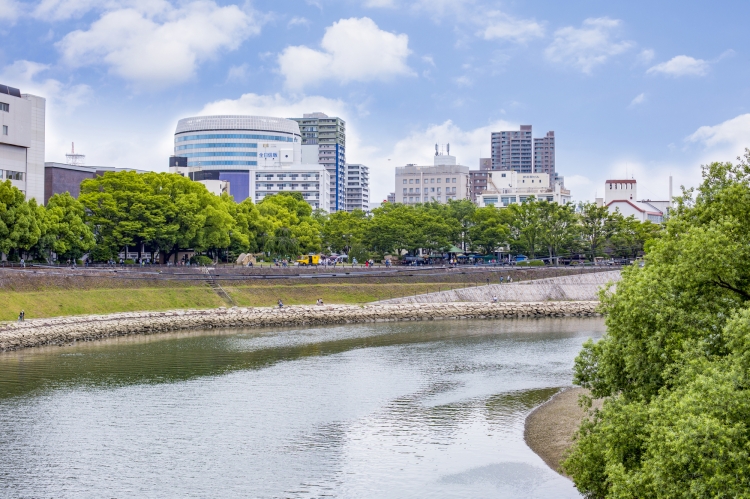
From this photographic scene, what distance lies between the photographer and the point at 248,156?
184 meters

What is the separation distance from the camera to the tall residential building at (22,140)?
278 ft

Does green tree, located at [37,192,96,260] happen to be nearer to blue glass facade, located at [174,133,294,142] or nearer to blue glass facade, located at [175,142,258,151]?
blue glass facade, located at [175,142,258,151]

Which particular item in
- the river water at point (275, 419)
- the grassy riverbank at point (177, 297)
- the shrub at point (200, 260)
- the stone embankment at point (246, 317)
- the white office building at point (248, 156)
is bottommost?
the river water at point (275, 419)

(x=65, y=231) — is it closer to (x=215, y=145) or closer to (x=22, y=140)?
(x=22, y=140)

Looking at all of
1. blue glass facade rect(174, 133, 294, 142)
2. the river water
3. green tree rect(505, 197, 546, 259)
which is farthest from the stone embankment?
blue glass facade rect(174, 133, 294, 142)

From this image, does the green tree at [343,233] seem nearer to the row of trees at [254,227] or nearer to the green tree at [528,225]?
the row of trees at [254,227]

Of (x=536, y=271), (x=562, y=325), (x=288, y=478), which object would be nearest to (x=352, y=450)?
(x=288, y=478)

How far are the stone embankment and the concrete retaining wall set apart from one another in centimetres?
400

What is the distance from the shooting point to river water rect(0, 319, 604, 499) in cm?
2661

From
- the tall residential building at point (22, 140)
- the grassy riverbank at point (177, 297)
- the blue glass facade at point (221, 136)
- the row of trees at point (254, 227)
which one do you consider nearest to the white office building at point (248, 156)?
the blue glass facade at point (221, 136)

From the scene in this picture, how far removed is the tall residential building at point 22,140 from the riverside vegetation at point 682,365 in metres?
76.6

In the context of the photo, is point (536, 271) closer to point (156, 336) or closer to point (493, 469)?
point (156, 336)

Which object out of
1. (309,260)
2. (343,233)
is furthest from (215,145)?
(309,260)

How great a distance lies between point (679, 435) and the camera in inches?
655
